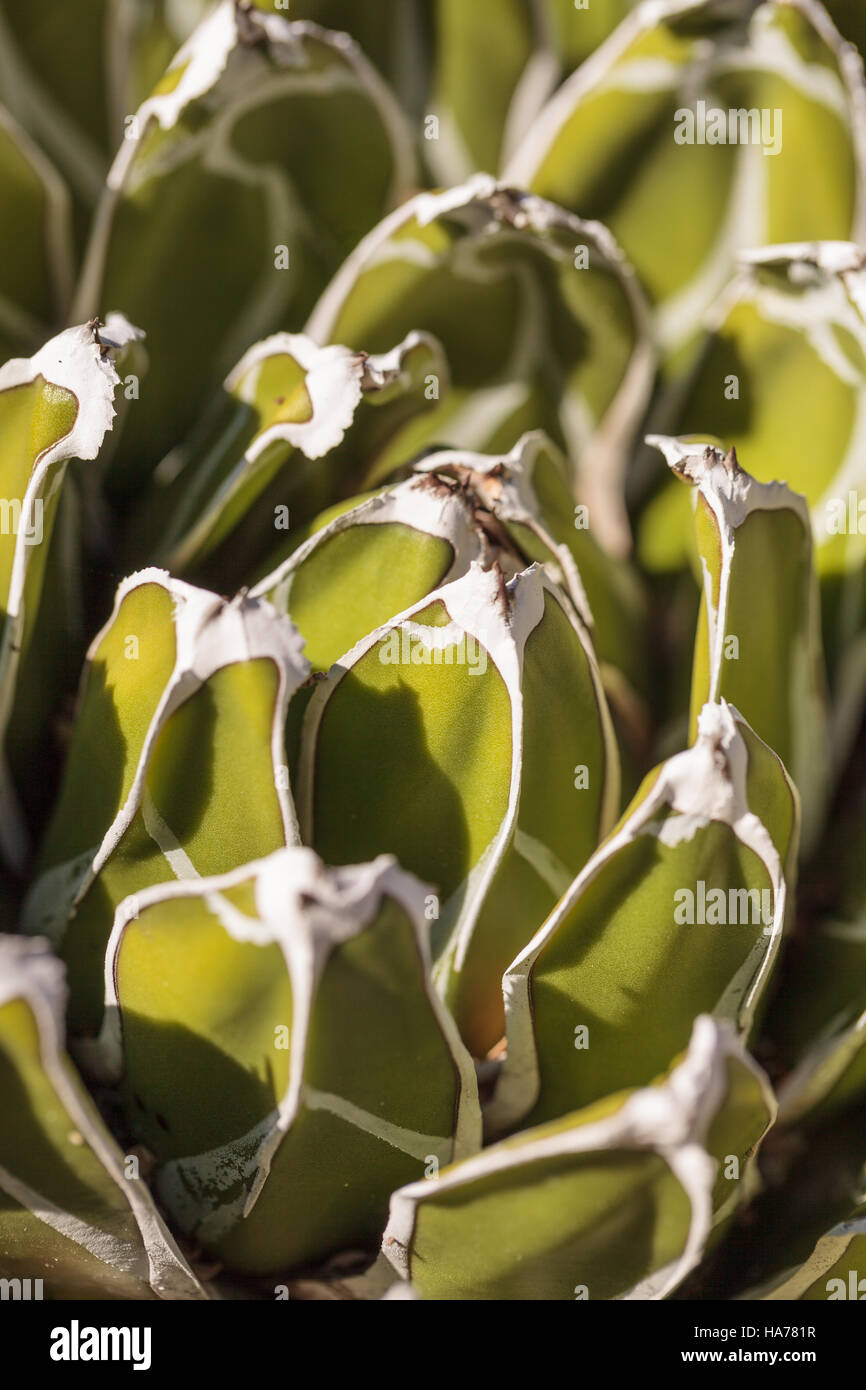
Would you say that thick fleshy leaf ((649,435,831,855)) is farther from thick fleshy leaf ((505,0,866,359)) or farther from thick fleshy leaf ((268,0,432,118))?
thick fleshy leaf ((268,0,432,118))

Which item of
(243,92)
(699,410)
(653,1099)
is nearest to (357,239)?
(243,92)

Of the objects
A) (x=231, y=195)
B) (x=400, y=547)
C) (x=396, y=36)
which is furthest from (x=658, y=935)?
(x=396, y=36)

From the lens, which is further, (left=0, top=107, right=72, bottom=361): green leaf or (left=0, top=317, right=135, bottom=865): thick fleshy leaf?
(left=0, top=107, right=72, bottom=361): green leaf

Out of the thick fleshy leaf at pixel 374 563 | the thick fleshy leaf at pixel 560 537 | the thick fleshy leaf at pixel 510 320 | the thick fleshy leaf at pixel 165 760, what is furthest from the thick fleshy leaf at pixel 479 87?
the thick fleshy leaf at pixel 165 760

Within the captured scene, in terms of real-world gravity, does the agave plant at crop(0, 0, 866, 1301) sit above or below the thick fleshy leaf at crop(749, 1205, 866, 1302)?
above

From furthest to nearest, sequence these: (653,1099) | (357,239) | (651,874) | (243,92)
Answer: (357,239), (243,92), (651,874), (653,1099)

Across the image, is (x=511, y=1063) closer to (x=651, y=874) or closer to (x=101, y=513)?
(x=651, y=874)

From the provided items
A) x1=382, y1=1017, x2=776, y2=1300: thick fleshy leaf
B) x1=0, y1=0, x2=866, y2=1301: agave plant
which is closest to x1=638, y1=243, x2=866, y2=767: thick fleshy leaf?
x1=0, y1=0, x2=866, y2=1301: agave plant
